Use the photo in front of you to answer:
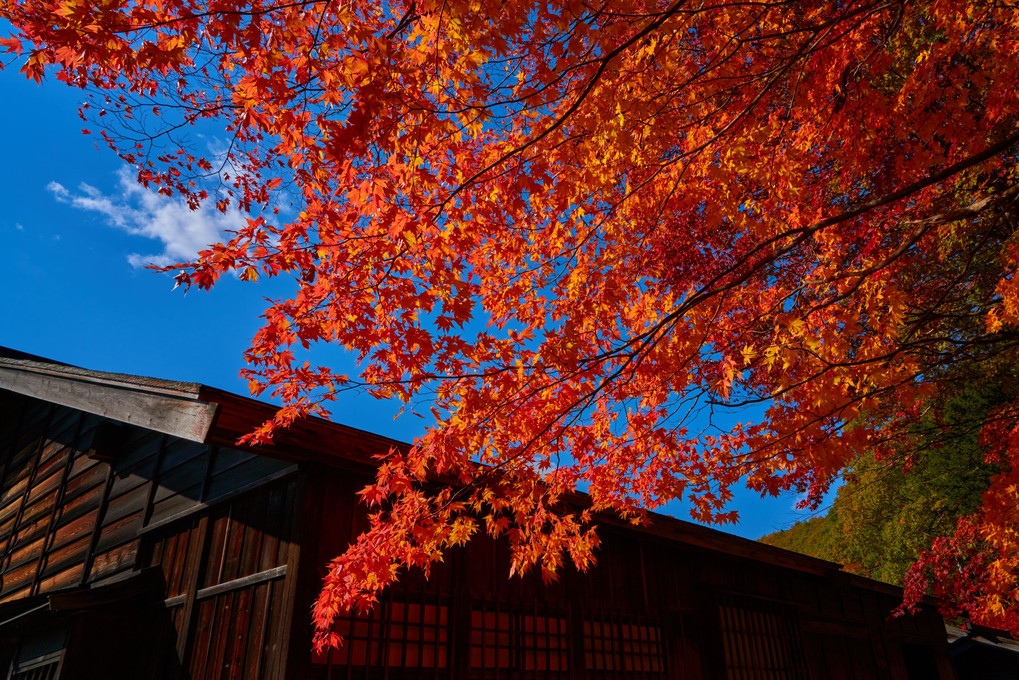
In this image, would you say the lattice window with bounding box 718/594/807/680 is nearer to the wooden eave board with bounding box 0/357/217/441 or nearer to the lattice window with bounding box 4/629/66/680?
the wooden eave board with bounding box 0/357/217/441

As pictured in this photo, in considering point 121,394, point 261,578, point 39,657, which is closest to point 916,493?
point 261,578

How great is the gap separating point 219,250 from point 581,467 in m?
4.32

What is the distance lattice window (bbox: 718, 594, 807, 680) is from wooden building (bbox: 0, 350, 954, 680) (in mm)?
36

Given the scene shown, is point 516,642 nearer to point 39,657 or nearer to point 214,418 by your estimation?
point 214,418

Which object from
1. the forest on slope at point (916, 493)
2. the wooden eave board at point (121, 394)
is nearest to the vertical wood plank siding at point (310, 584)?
the wooden eave board at point (121, 394)

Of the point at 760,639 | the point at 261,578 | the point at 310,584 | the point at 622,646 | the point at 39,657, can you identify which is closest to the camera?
the point at 310,584

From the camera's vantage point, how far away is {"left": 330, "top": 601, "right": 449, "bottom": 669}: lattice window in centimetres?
548

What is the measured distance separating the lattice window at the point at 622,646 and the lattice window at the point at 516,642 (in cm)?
48

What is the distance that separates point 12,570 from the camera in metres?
9.94

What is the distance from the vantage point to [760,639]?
10242 millimetres

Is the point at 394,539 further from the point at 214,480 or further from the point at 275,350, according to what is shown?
the point at 214,480

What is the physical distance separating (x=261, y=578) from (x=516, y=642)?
115 inches

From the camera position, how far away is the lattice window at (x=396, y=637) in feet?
18.0

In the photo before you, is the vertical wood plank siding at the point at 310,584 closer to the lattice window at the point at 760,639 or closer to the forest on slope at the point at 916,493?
the lattice window at the point at 760,639
